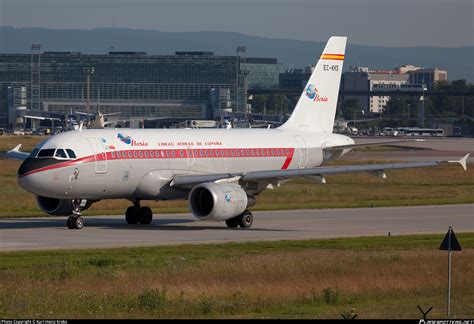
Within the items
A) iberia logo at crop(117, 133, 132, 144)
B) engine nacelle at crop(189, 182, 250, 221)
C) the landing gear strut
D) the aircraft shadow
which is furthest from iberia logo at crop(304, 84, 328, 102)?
the landing gear strut

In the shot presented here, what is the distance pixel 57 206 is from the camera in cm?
4912

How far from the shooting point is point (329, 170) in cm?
4969

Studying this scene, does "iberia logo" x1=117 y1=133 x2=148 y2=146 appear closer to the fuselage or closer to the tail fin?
the fuselage

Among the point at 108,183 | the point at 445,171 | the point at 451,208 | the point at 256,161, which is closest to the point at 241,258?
the point at 108,183

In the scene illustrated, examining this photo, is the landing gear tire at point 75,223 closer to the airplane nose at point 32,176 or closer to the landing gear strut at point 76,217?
the landing gear strut at point 76,217

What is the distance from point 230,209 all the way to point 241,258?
9.98 meters

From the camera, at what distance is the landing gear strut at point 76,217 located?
4791 centimetres

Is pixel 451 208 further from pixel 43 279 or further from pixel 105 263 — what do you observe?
pixel 43 279

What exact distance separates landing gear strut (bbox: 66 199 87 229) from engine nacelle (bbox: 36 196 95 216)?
56 cm

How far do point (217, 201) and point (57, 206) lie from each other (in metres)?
7.09

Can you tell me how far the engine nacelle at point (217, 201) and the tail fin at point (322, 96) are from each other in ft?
33.3

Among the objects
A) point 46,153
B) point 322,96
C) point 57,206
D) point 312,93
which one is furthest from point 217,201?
point 322,96

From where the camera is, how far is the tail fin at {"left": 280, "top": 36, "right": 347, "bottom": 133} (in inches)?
2276

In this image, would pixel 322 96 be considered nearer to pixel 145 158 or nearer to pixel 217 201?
pixel 145 158
